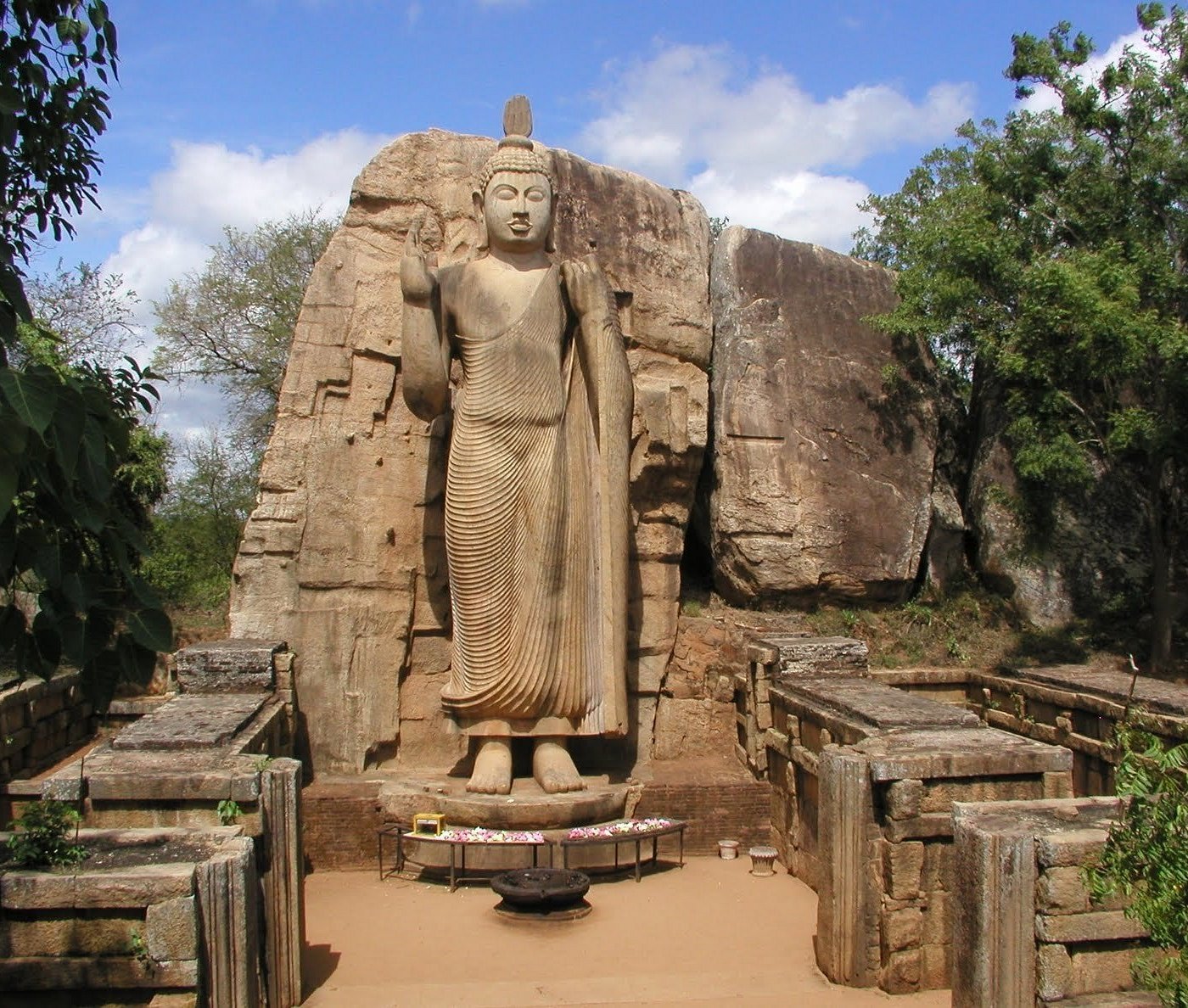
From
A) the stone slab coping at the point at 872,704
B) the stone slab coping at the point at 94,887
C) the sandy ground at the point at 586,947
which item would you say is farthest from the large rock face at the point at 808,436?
the stone slab coping at the point at 94,887

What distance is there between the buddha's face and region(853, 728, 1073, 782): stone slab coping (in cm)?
371

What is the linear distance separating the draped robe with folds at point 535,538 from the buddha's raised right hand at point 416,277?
0.35 m

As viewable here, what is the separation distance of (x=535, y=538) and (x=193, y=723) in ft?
7.39

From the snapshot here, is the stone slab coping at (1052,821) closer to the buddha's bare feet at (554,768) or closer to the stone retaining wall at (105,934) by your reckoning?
the stone retaining wall at (105,934)

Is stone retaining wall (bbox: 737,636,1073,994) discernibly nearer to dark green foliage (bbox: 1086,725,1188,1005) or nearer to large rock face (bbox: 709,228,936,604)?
dark green foliage (bbox: 1086,725,1188,1005)

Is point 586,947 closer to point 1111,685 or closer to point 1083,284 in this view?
point 1111,685

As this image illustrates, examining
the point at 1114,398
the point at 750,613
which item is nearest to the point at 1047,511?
the point at 1114,398

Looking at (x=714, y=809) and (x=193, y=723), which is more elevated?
(x=193, y=723)

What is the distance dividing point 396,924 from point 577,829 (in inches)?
46.1

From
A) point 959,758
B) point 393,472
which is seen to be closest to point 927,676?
point 959,758

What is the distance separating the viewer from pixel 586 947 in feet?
18.7

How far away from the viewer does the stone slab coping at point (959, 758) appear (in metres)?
5.32

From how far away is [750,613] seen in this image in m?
9.19

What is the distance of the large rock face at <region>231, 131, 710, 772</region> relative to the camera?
7984 mm
